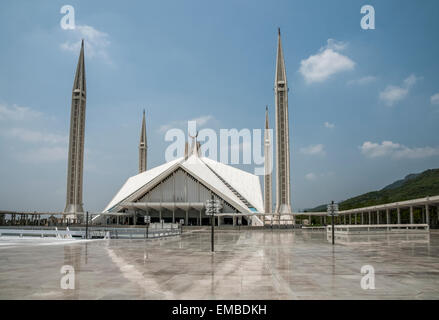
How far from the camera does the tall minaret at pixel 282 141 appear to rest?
55.3 meters

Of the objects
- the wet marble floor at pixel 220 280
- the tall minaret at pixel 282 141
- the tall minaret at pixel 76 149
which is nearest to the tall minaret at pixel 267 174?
the tall minaret at pixel 282 141

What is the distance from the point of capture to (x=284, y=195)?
2185 inches

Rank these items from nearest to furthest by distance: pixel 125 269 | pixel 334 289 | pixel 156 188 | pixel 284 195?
pixel 334 289, pixel 125 269, pixel 284 195, pixel 156 188

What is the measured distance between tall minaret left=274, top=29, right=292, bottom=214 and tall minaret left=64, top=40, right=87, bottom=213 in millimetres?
34733

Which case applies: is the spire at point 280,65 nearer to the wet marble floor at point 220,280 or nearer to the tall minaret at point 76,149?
the tall minaret at point 76,149

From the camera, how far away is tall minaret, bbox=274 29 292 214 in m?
55.3

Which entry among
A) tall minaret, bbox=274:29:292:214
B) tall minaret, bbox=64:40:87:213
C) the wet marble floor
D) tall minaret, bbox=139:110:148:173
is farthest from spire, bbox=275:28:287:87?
the wet marble floor

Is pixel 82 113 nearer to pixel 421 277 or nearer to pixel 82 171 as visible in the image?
pixel 82 171

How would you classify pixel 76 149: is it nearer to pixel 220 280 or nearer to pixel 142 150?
pixel 142 150

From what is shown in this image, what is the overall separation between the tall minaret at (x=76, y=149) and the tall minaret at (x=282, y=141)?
34.7 m
